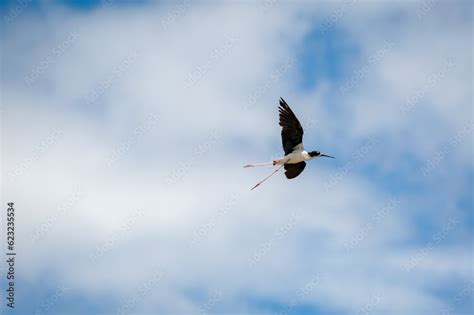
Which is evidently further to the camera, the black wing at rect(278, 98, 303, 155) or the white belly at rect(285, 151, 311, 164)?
the white belly at rect(285, 151, 311, 164)

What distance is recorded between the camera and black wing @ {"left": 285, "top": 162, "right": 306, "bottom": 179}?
1351 inches

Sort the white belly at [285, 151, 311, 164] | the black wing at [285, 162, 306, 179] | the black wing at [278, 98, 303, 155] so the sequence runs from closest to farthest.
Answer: the black wing at [278, 98, 303, 155]
the white belly at [285, 151, 311, 164]
the black wing at [285, 162, 306, 179]

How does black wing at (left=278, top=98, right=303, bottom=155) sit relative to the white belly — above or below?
above

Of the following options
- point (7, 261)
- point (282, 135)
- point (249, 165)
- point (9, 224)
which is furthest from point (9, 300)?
point (282, 135)

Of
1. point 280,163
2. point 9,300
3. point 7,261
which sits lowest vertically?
A: point 9,300

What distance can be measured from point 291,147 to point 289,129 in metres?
1.30

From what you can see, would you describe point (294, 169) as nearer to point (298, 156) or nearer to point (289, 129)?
point (298, 156)

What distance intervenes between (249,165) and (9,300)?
15.0 m

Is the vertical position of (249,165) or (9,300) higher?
(249,165)

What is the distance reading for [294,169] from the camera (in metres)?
34.4

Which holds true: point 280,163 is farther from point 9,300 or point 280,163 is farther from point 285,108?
point 9,300

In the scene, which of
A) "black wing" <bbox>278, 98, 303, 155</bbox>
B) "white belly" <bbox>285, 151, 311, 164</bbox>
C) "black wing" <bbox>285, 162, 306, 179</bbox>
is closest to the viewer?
"black wing" <bbox>278, 98, 303, 155</bbox>

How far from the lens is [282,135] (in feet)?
108

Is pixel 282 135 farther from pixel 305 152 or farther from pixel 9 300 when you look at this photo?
pixel 9 300
